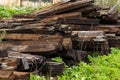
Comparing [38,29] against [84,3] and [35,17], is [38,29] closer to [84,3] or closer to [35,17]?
[35,17]

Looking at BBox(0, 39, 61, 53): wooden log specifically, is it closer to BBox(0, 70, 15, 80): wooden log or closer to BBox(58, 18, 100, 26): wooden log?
BBox(58, 18, 100, 26): wooden log

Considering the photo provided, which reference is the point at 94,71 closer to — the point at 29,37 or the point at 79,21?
the point at 29,37

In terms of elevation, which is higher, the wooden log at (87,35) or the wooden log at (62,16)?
the wooden log at (62,16)

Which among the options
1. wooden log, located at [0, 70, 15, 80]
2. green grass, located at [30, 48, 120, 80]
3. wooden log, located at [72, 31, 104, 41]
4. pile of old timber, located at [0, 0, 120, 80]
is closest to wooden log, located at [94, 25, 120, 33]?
pile of old timber, located at [0, 0, 120, 80]

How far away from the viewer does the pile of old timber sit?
23.5 ft

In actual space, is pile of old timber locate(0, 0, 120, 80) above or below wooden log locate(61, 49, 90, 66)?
above

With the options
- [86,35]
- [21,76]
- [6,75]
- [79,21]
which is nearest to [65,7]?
[79,21]

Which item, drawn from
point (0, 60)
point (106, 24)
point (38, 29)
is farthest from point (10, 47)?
point (106, 24)

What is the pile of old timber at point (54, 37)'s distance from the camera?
716 centimetres

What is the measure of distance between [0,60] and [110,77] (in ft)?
8.33

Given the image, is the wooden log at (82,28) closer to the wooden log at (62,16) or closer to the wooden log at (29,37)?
the wooden log at (62,16)

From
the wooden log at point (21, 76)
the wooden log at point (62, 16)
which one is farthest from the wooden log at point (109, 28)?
the wooden log at point (21, 76)

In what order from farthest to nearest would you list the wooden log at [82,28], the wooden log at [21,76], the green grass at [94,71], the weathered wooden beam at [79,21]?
the wooden log at [82,28]
the weathered wooden beam at [79,21]
the green grass at [94,71]
the wooden log at [21,76]

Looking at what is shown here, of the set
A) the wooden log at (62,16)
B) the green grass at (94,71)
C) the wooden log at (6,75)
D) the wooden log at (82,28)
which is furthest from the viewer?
the wooden log at (82,28)
